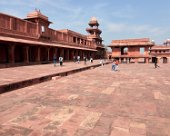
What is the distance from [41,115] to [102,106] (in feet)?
5.72

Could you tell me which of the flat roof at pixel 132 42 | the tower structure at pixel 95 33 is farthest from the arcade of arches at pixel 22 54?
the tower structure at pixel 95 33

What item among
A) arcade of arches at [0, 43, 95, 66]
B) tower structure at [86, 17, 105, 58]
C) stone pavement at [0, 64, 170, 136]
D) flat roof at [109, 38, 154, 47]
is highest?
tower structure at [86, 17, 105, 58]

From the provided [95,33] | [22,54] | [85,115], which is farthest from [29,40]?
[95,33]

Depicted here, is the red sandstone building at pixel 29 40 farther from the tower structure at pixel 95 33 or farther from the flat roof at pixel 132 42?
the tower structure at pixel 95 33

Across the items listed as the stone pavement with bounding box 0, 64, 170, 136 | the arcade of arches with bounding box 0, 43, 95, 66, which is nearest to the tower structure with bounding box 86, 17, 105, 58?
the arcade of arches with bounding box 0, 43, 95, 66

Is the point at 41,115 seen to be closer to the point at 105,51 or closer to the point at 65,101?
the point at 65,101

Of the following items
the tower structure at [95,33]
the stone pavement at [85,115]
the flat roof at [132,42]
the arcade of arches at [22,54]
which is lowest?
the stone pavement at [85,115]

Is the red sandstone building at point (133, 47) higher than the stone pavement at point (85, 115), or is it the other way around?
the red sandstone building at point (133, 47)

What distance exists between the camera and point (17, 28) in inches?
762

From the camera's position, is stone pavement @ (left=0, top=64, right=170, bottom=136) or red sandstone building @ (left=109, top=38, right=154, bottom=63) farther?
red sandstone building @ (left=109, top=38, right=154, bottom=63)

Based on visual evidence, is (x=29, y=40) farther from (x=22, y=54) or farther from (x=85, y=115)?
(x=85, y=115)

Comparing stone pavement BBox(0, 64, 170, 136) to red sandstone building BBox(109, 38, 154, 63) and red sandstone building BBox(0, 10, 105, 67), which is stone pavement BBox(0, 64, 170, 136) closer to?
red sandstone building BBox(0, 10, 105, 67)

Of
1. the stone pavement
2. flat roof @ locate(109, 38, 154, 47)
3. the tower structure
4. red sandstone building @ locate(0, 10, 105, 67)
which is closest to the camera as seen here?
the stone pavement

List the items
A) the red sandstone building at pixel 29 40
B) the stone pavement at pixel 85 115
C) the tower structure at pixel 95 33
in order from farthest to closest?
the tower structure at pixel 95 33
the red sandstone building at pixel 29 40
the stone pavement at pixel 85 115
